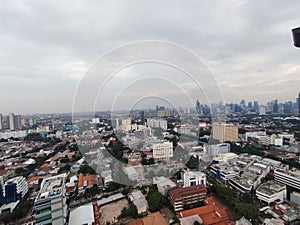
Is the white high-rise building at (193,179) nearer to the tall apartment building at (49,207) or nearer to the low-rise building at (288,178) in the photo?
the low-rise building at (288,178)

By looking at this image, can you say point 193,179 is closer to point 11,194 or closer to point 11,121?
point 11,194

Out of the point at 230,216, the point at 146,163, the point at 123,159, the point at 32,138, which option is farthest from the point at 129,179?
the point at 32,138

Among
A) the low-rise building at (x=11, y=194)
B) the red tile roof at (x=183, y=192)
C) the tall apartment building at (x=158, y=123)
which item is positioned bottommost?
the low-rise building at (x=11, y=194)

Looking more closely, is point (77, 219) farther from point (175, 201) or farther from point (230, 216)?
point (230, 216)

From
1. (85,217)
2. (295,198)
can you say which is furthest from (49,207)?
(295,198)

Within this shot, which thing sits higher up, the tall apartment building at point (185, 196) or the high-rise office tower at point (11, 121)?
the high-rise office tower at point (11, 121)

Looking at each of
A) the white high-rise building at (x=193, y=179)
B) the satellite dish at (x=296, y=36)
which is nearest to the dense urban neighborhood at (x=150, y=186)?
the white high-rise building at (x=193, y=179)
